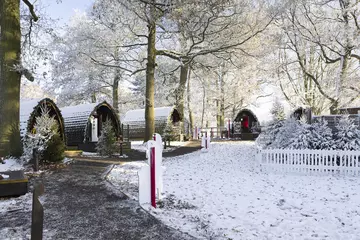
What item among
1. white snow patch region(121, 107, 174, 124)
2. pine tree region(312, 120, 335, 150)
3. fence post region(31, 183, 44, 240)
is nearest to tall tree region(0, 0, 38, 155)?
fence post region(31, 183, 44, 240)

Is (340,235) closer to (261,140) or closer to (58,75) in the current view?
(261,140)

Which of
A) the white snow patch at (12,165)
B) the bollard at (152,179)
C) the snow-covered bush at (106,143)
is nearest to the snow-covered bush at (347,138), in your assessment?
the bollard at (152,179)

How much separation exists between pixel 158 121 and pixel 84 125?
28.6 ft

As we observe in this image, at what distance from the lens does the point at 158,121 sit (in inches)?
950

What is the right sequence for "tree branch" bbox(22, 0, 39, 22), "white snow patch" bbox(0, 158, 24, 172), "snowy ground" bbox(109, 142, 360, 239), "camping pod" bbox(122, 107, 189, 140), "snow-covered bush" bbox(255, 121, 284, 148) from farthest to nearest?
1. "camping pod" bbox(122, 107, 189, 140)
2. "snow-covered bush" bbox(255, 121, 284, 148)
3. "tree branch" bbox(22, 0, 39, 22)
4. "white snow patch" bbox(0, 158, 24, 172)
5. "snowy ground" bbox(109, 142, 360, 239)

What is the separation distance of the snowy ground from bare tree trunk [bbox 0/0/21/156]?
14.2 ft

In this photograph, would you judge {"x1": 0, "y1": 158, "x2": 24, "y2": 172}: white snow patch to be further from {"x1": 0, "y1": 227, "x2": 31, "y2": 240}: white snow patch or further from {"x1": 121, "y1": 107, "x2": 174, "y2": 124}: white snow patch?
{"x1": 121, "y1": 107, "x2": 174, "y2": 124}: white snow patch

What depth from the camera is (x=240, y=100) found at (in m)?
34.4

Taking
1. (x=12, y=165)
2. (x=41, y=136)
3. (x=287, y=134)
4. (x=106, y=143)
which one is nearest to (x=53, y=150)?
(x=41, y=136)

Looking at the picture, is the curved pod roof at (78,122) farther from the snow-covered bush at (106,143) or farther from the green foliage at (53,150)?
the green foliage at (53,150)

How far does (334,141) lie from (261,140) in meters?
4.35

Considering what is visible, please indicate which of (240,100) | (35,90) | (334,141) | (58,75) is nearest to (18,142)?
(334,141)

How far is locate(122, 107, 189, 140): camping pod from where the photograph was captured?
77.6 feet

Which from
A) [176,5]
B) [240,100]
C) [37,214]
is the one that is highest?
[176,5]
